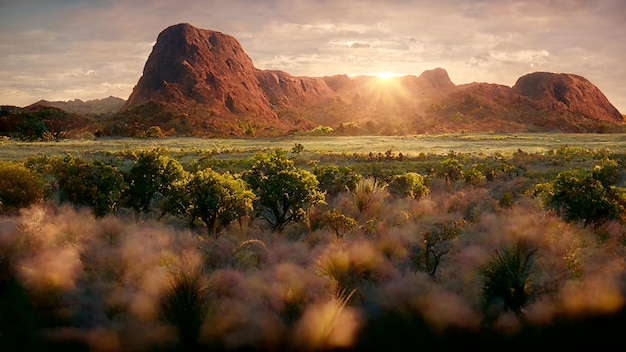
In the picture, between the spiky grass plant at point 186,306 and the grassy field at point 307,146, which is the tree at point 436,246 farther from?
the grassy field at point 307,146

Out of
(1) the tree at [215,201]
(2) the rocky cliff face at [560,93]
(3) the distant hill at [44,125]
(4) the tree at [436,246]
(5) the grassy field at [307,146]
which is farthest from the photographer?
(2) the rocky cliff face at [560,93]

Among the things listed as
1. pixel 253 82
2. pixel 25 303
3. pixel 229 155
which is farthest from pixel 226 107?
pixel 25 303

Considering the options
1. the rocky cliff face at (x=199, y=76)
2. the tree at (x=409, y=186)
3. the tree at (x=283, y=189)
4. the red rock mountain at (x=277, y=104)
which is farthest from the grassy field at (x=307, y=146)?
the rocky cliff face at (x=199, y=76)

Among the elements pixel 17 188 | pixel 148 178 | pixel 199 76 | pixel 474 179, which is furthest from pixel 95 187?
pixel 199 76

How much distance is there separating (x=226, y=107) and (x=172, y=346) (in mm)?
144518

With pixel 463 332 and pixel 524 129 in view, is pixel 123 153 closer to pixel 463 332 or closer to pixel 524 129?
Answer: pixel 463 332

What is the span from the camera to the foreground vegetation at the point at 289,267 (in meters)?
9.89

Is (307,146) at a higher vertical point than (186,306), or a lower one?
higher

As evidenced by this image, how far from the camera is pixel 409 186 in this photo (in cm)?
2458

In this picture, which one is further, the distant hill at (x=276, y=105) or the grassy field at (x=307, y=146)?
the distant hill at (x=276, y=105)

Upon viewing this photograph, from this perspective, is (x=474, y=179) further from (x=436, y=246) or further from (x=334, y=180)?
(x=436, y=246)

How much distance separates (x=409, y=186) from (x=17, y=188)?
17.5 m

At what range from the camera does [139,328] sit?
9.71m

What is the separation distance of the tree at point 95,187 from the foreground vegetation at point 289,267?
73 mm
